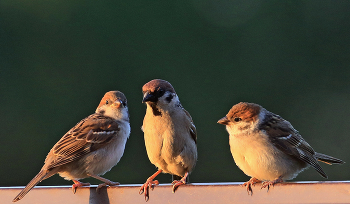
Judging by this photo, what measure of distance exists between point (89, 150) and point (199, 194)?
4.07 ft

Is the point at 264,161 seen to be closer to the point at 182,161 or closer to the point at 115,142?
the point at 182,161

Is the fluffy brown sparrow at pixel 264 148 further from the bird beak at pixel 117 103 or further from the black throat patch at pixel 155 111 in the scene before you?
the bird beak at pixel 117 103

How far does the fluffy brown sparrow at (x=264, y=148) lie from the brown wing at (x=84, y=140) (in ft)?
2.44

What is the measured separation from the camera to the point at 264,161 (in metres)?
2.64

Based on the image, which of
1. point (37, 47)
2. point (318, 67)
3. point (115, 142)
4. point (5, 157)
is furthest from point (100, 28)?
point (115, 142)

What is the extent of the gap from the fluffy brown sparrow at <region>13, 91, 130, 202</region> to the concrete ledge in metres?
0.72

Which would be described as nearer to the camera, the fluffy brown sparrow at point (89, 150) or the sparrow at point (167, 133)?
the sparrow at point (167, 133)

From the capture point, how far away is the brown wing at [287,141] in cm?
273

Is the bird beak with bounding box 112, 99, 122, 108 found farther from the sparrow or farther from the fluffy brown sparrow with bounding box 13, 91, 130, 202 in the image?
the sparrow

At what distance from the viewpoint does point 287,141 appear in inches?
110

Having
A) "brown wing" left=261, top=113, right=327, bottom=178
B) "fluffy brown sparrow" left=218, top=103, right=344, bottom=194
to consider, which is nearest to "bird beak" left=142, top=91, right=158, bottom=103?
"fluffy brown sparrow" left=218, top=103, right=344, bottom=194

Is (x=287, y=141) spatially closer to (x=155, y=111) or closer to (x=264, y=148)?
(x=264, y=148)

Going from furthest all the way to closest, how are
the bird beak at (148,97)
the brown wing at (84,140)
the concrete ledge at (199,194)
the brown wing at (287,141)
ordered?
the brown wing at (84,140), the brown wing at (287,141), the bird beak at (148,97), the concrete ledge at (199,194)

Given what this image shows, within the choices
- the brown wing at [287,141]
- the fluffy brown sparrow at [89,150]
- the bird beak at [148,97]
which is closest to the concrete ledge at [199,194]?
the bird beak at [148,97]
